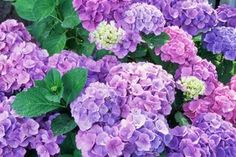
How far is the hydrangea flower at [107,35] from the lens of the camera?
1.70 m

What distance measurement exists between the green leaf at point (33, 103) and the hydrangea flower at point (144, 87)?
0.17 meters

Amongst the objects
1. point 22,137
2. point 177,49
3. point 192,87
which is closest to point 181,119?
point 192,87

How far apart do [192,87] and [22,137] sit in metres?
0.49

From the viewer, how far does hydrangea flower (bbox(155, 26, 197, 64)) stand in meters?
1.81

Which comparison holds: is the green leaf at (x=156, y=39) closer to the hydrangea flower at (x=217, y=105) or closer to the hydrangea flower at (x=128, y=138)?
the hydrangea flower at (x=217, y=105)

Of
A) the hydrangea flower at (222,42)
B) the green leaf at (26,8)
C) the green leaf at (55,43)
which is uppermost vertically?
the green leaf at (26,8)

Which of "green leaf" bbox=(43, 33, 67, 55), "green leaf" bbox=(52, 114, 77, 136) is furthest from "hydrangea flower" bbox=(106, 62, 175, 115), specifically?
"green leaf" bbox=(43, 33, 67, 55)

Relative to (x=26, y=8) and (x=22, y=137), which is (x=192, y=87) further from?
(x=26, y=8)

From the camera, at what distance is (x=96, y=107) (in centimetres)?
150

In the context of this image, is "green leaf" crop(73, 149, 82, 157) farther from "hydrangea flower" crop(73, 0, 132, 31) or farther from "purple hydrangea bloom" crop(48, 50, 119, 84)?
Result: "hydrangea flower" crop(73, 0, 132, 31)

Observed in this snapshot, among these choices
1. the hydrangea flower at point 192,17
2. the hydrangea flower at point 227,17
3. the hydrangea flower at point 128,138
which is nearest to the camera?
the hydrangea flower at point 128,138

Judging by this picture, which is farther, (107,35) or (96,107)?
(107,35)

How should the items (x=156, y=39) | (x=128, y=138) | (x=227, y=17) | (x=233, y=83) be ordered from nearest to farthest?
(x=128, y=138), (x=156, y=39), (x=233, y=83), (x=227, y=17)

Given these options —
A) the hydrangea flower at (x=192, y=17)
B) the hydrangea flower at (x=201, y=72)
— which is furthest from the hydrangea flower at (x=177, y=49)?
the hydrangea flower at (x=192, y=17)
